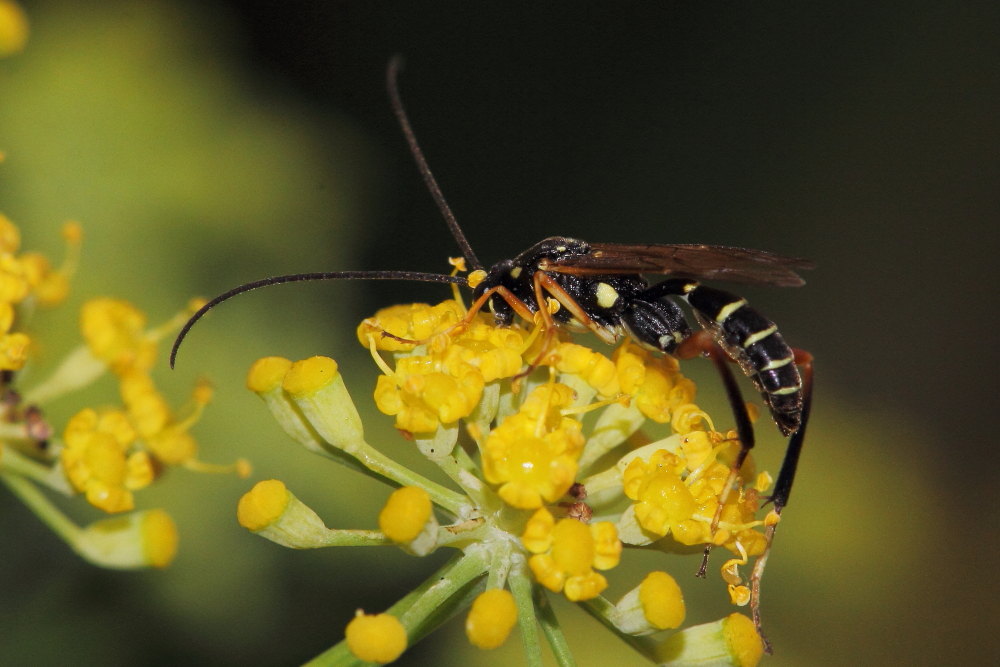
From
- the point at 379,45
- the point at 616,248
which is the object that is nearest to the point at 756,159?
the point at 379,45

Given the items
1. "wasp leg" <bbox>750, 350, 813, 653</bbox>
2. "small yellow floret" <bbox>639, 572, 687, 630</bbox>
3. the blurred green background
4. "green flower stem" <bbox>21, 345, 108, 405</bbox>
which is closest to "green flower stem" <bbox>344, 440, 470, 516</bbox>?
"small yellow floret" <bbox>639, 572, 687, 630</bbox>

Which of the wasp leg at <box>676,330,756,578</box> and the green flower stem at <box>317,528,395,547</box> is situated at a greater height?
the green flower stem at <box>317,528,395,547</box>

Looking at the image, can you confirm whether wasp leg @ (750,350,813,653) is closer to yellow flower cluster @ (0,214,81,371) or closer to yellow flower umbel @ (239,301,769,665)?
yellow flower umbel @ (239,301,769,665)

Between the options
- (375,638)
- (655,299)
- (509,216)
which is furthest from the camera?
(509,216)

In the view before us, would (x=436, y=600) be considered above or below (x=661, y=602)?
above

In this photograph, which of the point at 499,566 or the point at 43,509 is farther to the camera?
the point at 43,509

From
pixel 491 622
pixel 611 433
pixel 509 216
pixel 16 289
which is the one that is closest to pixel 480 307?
pixel 611 433

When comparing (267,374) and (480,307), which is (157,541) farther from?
(480,307)
